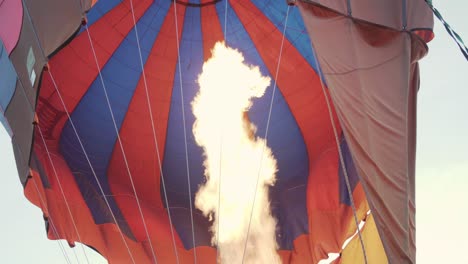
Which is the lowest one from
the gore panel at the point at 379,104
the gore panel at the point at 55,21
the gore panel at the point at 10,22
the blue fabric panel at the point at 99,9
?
the gore panel at the point at 379,104

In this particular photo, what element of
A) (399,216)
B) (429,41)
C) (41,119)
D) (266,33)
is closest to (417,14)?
(429,41)

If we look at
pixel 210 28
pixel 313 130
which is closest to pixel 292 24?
pixel 210 28

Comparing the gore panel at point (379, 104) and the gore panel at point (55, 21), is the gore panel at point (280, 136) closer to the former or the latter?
the gore panel at point (379, 104)

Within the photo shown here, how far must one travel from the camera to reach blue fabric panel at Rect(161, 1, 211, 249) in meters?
8.00

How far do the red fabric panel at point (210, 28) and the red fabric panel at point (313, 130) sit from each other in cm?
26

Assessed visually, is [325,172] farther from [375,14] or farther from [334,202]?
[375,14]

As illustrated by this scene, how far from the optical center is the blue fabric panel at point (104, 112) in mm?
7758

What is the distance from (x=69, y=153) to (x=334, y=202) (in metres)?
2.98

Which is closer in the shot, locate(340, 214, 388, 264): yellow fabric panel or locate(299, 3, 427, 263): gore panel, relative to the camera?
locate(299, 3, 427, 263): gore panel

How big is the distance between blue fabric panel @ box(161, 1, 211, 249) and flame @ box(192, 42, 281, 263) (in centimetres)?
7

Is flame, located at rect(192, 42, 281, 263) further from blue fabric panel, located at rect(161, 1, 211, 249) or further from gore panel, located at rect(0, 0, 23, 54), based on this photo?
gore panel, located at rect(0, 0, 23, 54)

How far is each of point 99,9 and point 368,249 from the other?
3991 millimetres

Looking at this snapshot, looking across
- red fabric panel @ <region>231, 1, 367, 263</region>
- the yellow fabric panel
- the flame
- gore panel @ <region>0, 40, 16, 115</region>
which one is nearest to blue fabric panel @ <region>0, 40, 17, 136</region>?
gore panel @ <region>0, 40, 16, 115</region>

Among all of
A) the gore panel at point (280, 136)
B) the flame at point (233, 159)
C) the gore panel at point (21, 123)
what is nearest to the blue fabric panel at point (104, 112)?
the flame at point (233, 159)
